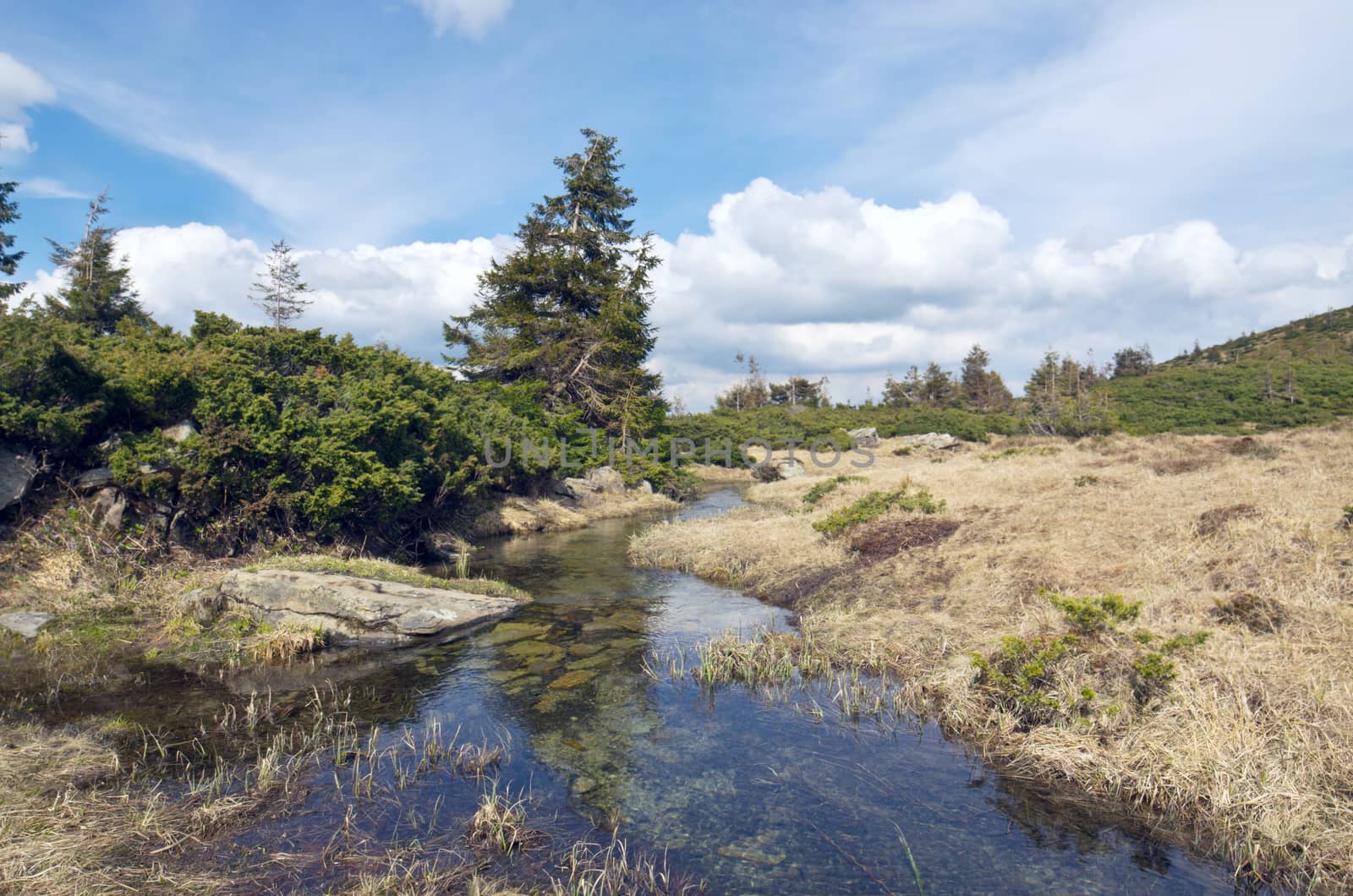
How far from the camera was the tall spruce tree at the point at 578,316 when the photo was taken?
39156 mm

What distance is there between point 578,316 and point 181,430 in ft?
87.0

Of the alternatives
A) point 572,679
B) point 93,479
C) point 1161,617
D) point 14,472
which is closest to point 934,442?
point 1161,617

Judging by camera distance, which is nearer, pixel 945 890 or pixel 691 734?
pixel 945 890

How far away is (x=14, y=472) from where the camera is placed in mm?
13492

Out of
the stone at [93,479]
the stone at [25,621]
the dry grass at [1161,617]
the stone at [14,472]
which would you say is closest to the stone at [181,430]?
the stone at [93,479]

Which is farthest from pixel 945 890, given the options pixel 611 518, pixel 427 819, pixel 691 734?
pixel 611 518

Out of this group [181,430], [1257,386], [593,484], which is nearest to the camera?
[181,430]

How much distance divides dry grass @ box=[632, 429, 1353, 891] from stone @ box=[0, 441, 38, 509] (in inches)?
565

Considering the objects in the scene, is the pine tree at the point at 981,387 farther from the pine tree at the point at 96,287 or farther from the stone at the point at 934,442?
the pine tree at the point at 96,287

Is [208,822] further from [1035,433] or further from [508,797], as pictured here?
[1035,433]

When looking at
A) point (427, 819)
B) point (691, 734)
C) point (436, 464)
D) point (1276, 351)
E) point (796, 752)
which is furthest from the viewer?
point (1276, 351)

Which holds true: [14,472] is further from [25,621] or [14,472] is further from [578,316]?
[578,316]

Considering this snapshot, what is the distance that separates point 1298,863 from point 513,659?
10281 mm

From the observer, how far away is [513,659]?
1210cm
